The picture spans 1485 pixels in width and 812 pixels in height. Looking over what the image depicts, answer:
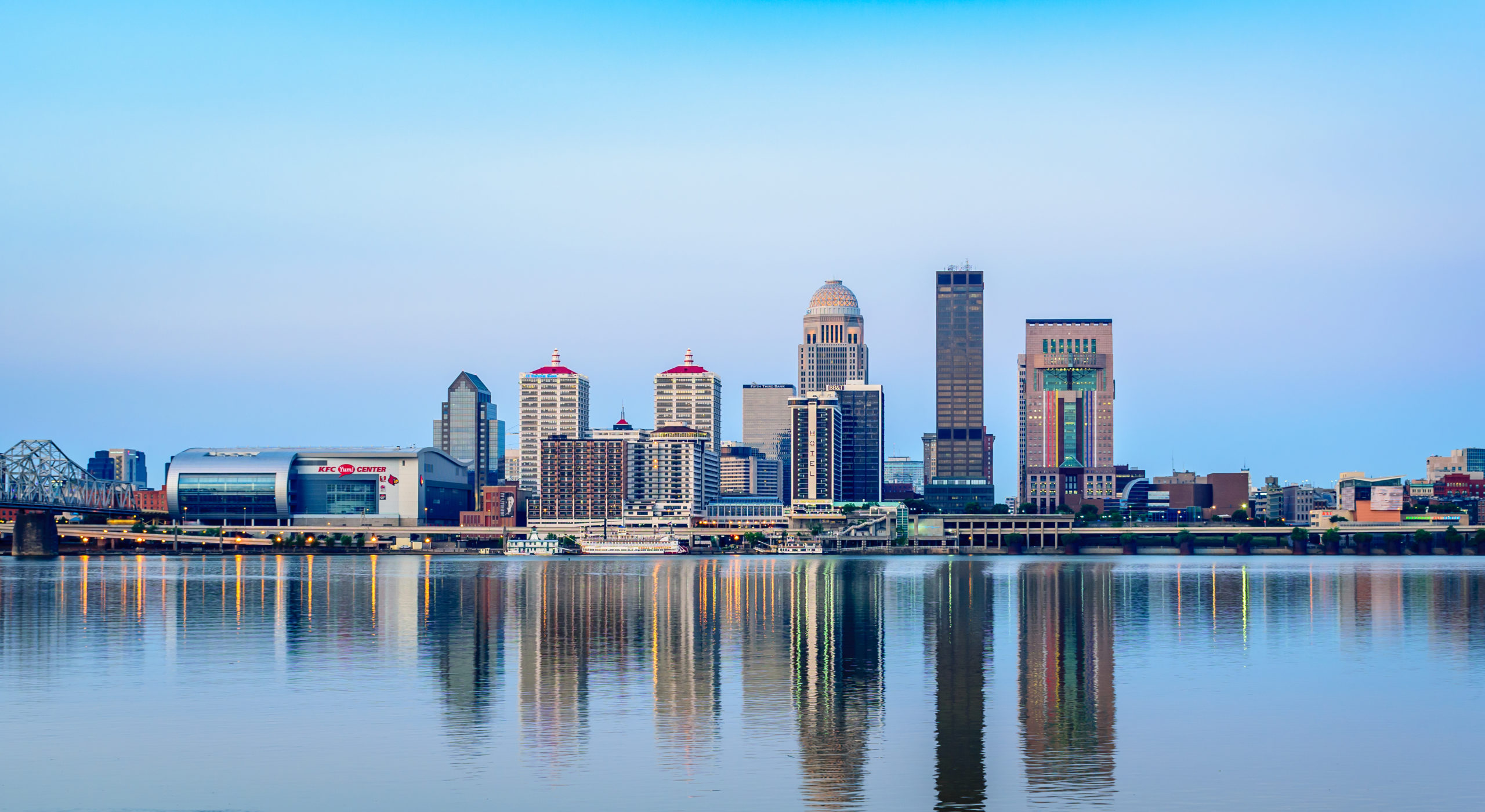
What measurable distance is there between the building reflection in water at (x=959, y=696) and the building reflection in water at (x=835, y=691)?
182 cm

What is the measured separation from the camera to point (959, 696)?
46.6m

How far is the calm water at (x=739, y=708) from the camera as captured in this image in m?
32.2

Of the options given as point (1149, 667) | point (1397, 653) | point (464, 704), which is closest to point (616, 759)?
point (464, 704)

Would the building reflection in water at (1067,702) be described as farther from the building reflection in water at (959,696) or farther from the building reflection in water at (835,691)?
the building reflection in water at (835,691)

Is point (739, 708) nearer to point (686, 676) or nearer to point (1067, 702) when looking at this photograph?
point (686, 676)

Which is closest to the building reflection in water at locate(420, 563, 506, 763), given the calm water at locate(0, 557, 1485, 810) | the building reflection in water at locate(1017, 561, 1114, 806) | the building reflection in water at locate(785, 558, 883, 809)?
the calm water at locate(0, 557, 1485, 810)

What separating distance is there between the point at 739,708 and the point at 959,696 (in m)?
7.27

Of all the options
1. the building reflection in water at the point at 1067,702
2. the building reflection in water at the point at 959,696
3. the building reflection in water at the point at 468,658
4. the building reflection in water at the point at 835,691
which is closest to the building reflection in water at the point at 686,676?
the building reflection in water at the point at 835,691

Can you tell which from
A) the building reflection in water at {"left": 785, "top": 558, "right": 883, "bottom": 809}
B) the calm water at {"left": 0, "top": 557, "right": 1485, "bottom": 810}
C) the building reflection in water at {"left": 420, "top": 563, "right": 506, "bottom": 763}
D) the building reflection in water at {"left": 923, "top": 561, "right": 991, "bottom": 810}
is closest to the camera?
the calm water at {"left": 0, "top": 557, "right": 1485, "bottom": 810}

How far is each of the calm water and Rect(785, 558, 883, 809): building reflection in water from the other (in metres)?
0.16

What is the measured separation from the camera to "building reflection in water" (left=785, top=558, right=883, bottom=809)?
33.0 metres

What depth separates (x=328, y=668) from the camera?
54.2 metres

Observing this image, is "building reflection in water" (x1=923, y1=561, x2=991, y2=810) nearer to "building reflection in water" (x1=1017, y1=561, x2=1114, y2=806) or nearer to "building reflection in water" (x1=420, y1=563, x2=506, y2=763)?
"building reflection in water" (x1=1017, y1=561, x2=1114, y2=806)

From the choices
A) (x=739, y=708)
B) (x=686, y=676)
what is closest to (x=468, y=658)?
(x=686, y=676)
